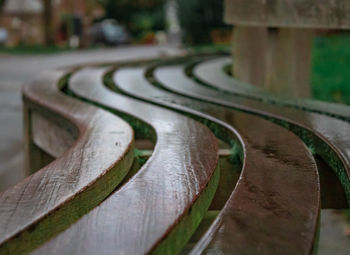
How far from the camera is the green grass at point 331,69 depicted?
776cm

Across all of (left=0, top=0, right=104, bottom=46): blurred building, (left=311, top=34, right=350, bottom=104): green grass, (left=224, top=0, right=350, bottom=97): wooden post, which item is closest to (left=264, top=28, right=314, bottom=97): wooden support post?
(left=224, top=0, right=350, bottom=97): wooden post

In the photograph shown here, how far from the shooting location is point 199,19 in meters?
16.2

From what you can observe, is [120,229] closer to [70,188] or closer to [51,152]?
[70,188]

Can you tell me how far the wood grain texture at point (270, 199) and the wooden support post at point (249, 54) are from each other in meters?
2.15

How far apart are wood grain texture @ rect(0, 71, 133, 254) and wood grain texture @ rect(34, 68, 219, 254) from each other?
7cm

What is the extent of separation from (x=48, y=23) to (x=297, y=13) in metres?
23.5

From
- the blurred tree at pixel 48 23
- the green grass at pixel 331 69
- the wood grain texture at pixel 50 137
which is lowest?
the blurred tree at pixel 48 23

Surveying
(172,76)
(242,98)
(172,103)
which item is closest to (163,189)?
(172,103)

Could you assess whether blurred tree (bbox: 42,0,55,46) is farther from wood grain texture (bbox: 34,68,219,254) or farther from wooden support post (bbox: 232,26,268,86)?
wood grain texture (bbox: 34,68,219,254)

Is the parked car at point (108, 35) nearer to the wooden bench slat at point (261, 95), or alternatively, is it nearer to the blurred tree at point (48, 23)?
the blurred tree at point (48, 23)

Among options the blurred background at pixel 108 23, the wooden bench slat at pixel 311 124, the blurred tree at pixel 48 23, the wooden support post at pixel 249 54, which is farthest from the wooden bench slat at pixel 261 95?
the blurred tree at pixel 48 23

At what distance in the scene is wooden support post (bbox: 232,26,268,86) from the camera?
4.05 metres

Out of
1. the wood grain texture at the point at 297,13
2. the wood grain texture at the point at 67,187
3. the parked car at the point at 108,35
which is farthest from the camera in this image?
the parked car at the point at 108,35

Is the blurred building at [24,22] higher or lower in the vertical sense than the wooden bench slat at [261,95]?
lower
